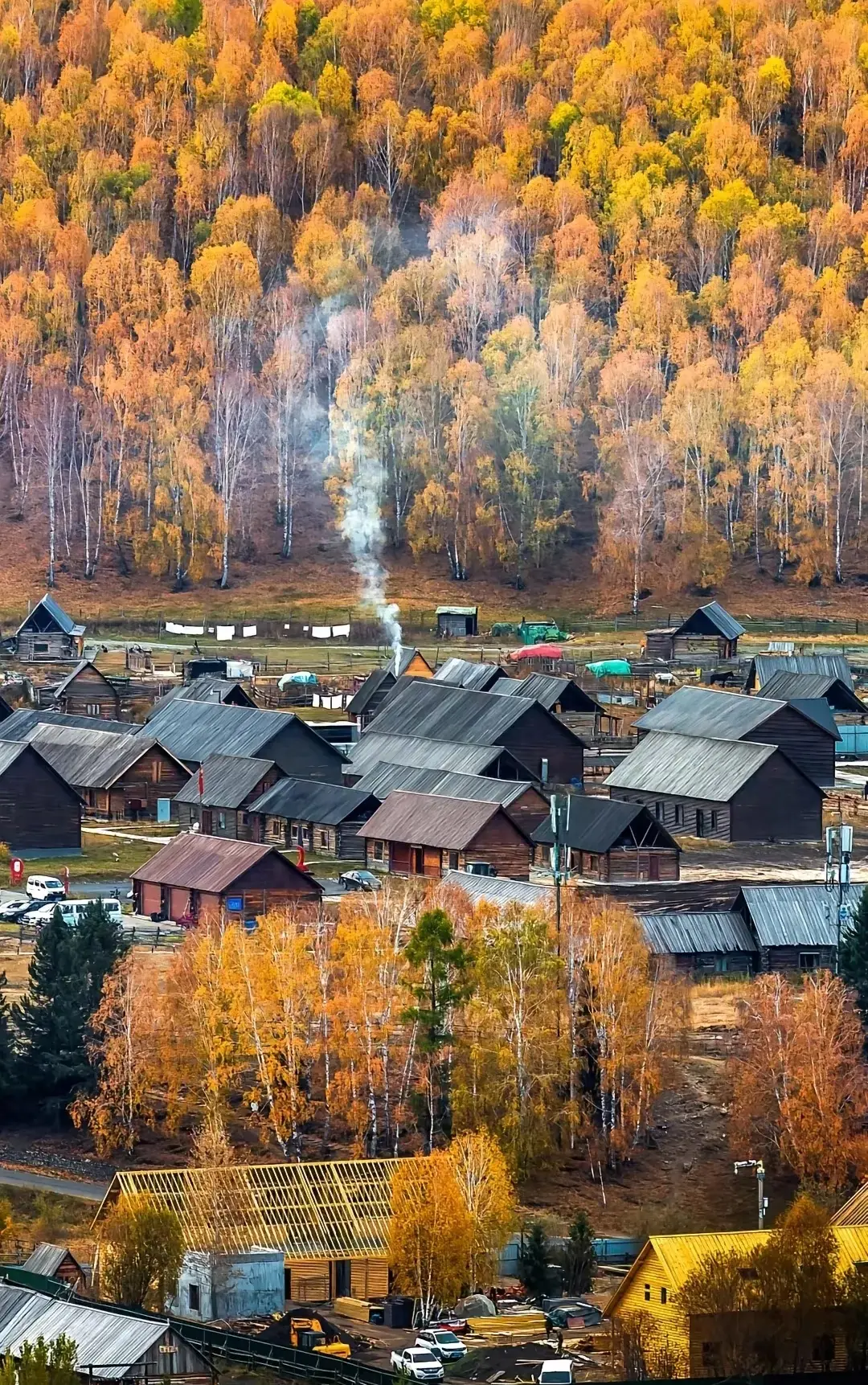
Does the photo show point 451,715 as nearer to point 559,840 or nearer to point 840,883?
point 840,883

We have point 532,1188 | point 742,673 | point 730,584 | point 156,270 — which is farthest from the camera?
point 156,270

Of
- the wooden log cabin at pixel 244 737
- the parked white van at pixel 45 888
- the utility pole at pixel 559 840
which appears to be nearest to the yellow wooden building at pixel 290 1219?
the utility pole at pixel 559 840

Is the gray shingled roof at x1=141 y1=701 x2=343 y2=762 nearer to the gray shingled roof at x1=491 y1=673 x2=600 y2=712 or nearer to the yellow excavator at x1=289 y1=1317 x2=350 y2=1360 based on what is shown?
the gray shingled roof at x1=491 y1=673 x2=600 y2=712

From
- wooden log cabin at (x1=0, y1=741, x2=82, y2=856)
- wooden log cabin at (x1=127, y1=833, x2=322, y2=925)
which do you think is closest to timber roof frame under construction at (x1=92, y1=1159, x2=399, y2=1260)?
wooden log cabin at (x1=127, y1=833, x2=322, y2=925)

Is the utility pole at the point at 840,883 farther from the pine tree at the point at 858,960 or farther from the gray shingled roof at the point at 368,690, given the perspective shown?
the gray shingled roof at the point at 368,690

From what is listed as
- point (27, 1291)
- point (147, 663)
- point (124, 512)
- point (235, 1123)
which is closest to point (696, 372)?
point (124, 512)

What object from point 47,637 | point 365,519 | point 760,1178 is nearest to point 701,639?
point 47,637

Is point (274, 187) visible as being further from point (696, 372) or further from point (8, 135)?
point (696, 372)
